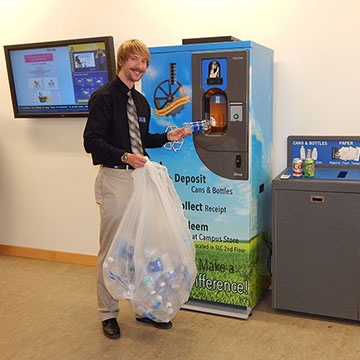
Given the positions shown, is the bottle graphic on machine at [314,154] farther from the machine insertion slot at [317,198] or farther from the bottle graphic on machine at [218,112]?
the bottle graphic on machine at [218,112]

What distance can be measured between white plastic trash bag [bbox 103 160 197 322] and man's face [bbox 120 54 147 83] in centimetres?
48

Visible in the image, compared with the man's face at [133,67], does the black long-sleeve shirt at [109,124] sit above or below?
below

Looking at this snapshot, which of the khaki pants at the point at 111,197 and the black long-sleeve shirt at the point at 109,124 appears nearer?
the black long-sleeve shirt at the point at 109,124

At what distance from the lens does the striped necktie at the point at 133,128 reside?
97.2 inches

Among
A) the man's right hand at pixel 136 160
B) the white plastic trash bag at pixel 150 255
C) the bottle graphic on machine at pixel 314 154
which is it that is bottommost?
the white plastic trash bag at pixel 150 255

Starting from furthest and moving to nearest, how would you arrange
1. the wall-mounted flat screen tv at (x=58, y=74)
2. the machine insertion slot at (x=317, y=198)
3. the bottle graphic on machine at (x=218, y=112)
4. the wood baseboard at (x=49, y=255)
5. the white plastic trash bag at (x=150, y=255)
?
the wood baseboard at (x=49, y=255) → the wall-mounted flat screen tv at (x=58, y=74) → the bottle graphic on machine at (x=218, y=112) → the machine insertion slot at (x=317, y=198) → the white plastic trash bag at (x=150, y=255)

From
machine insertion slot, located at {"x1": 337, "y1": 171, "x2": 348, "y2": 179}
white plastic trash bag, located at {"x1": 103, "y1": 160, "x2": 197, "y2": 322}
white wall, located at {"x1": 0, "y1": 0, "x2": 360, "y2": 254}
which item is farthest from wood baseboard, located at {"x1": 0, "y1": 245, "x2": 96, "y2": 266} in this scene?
machine insertion slot, located at {"x1": 337, "y1": 171, "x2": 348, "y2": 179}

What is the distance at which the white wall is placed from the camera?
2.84 meters

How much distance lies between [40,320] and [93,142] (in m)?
1.27

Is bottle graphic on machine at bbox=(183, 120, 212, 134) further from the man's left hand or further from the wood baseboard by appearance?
the wood baseboard

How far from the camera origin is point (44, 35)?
365 centimetres

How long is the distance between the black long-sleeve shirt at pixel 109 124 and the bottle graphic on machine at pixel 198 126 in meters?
0.30

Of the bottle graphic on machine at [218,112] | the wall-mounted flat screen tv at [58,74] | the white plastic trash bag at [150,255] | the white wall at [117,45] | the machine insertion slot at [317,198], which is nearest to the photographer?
the white plastic trash bag at [150,255]

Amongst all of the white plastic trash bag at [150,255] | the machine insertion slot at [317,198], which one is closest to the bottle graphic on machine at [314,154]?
the machine insertion slot at [317,198]
